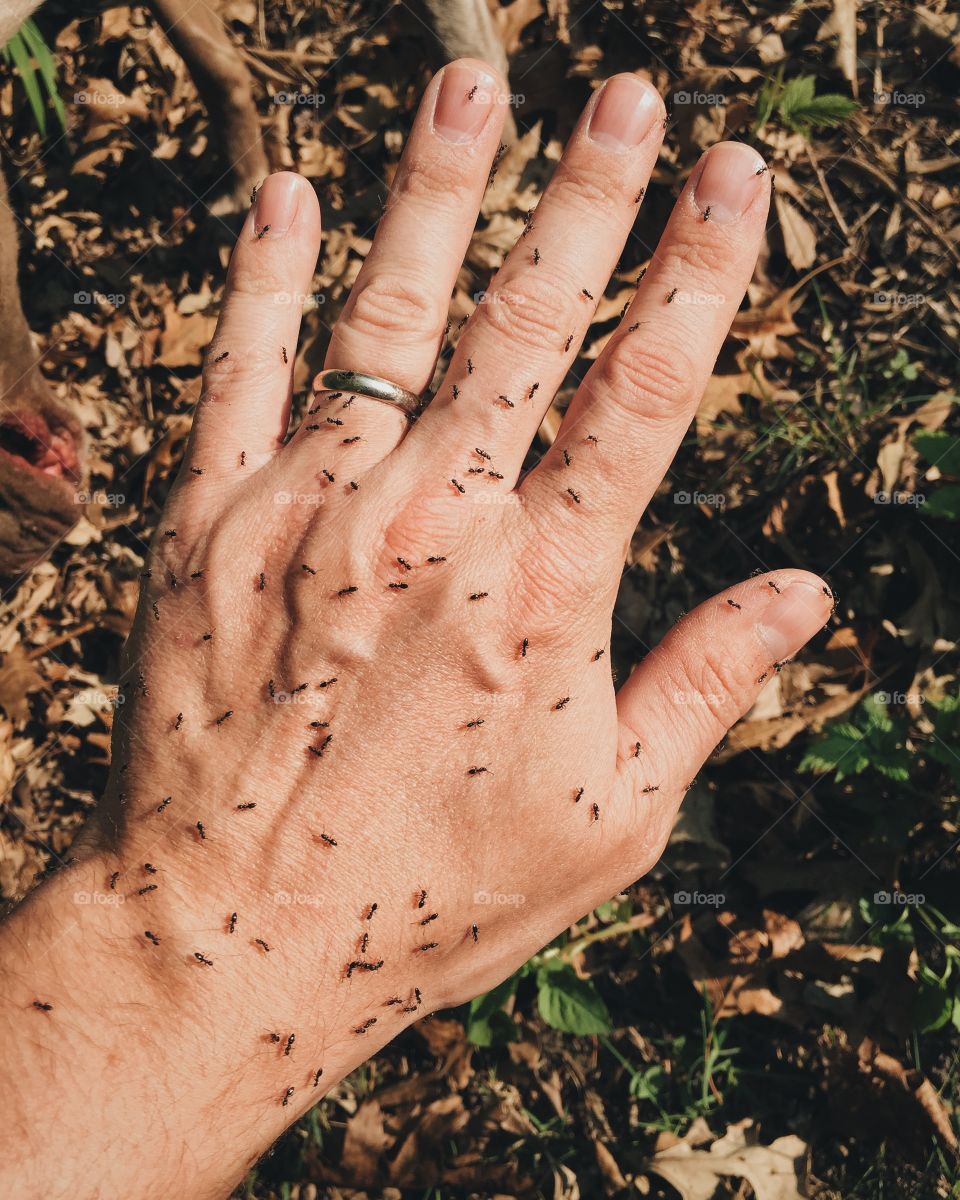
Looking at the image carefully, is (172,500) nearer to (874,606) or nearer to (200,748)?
(200,748)

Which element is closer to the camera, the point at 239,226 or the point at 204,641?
the point at 204,641

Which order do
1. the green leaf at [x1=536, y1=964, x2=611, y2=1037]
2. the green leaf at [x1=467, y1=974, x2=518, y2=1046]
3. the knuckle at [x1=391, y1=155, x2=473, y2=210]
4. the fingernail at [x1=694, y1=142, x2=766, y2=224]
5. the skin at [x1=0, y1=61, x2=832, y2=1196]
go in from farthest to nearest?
the green leaf at [x1=467, y1=974, x2=518, y2=1046], the green leaf at [x1=536, y1=964, x2=611, y2=1037], the knuckle at [x1=391, y1=155, x2=473, y2=210], the fingernail at [x1=694, y1=142, x2=766, y2=224], the skin at [x1=0, y1=61, x2=832, y2=1196]

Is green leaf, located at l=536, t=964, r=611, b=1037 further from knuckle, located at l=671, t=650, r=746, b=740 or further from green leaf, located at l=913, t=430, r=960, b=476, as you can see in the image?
green leaf, located at l=913, t=430, r=960, b=476

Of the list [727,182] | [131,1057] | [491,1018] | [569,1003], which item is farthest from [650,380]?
[491,1018]

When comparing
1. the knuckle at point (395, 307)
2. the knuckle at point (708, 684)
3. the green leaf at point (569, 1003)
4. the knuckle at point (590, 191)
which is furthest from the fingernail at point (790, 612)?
the green leaf at point (569, 1003)

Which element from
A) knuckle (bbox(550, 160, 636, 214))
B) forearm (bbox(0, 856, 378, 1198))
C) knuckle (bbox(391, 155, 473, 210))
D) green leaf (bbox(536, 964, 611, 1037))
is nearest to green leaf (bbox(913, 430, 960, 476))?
knuckle (bbox(550, 160, 636, 214))

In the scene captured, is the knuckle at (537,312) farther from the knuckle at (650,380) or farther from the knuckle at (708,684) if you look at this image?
the knuckle at (708,684)

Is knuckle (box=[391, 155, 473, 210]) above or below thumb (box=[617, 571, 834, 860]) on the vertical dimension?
above

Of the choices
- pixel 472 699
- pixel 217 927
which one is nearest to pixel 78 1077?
pixel 217 927
